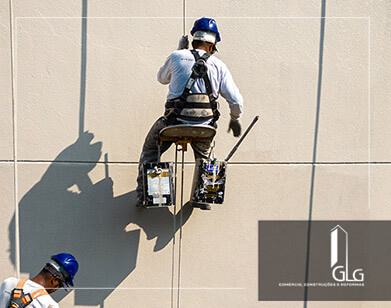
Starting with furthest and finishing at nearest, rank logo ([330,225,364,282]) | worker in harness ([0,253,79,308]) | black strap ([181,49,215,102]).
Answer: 1. logo ([330,225,364,282])
2. black strap ([181,49,215,102])
3. worker in harness ([0,253,79,308])

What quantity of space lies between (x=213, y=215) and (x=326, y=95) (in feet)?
5.12

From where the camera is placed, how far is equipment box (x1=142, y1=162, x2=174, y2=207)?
630 cm

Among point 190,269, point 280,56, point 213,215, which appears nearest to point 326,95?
point 280,56

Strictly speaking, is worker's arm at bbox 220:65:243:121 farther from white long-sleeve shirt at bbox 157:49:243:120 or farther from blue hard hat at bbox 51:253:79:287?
blue hard hat at bbox 51:253:79:287

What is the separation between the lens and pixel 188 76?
615 centimetres

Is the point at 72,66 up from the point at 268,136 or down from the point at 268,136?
up

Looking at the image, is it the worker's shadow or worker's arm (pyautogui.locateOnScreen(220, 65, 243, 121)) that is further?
the worker's shadow

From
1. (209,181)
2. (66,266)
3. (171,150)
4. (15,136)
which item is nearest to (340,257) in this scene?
(209,181)

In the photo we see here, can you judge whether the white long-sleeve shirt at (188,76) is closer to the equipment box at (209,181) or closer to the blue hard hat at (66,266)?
the equipment box at (209,181)

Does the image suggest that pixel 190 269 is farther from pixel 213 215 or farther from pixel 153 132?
pixel 153 132

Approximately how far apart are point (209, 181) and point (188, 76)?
931 millimetres

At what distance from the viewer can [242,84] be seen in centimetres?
696

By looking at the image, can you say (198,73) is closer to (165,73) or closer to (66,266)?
(165,73)

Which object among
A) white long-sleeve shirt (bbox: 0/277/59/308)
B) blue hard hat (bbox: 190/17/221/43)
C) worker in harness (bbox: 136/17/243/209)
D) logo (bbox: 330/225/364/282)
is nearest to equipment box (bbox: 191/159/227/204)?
worker in harness (bbox: 136/17/243/209)
